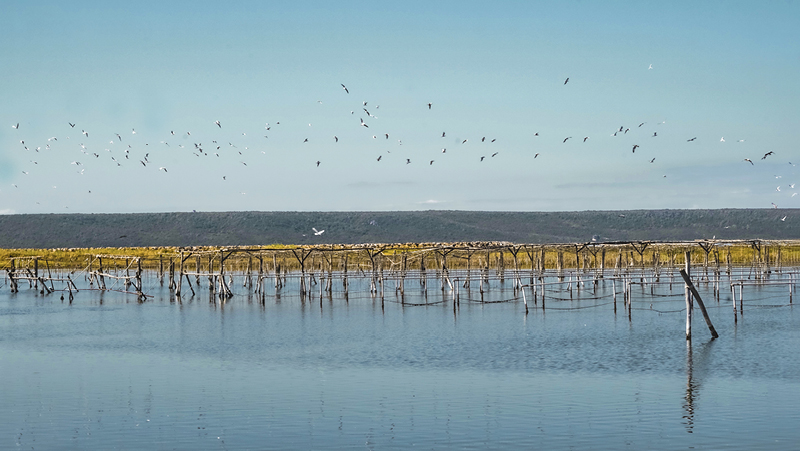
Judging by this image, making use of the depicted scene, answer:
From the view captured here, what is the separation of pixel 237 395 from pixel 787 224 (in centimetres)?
16172

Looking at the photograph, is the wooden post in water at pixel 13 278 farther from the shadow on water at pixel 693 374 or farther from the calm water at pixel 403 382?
the shadow on water at pixel 693 374

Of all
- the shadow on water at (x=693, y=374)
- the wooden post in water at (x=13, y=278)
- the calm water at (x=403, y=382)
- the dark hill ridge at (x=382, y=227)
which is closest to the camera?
the calm water at (x=403, y=382)

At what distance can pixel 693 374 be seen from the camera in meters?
23.2

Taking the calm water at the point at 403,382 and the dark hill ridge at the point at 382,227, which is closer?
the calm water at the point at 403,382

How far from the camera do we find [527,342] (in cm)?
3067

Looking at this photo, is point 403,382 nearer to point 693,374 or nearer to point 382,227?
point 693,374

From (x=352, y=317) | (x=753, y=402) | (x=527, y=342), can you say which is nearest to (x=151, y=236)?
(x=352, y=317)

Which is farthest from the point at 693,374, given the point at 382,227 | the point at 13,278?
the point at 382,227

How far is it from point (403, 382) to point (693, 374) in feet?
25.7

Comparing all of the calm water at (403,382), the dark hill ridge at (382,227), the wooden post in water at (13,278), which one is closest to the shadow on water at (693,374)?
the calm water at (403,382)

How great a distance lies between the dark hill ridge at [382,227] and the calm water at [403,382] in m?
105

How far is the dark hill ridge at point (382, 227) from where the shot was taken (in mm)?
148000

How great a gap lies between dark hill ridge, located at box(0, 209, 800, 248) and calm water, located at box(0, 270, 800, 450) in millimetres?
105201

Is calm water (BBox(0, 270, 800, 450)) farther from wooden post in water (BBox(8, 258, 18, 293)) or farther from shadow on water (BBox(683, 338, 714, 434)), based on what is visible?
wooden post in water (BBox(8, 258, 18, 293))
